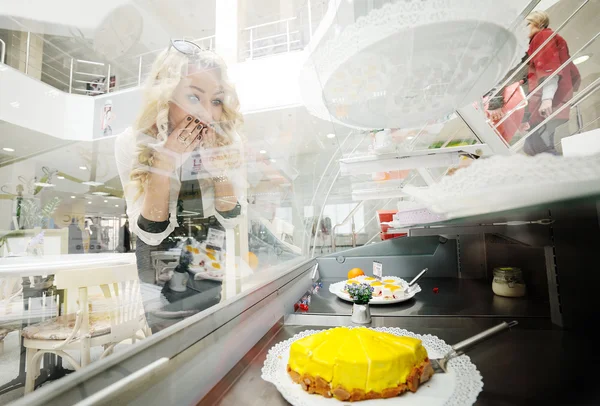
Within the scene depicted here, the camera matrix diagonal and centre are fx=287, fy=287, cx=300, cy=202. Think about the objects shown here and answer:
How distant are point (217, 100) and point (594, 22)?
112 cm

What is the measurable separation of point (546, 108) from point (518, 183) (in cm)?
68

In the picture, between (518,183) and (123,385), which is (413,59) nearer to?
(518,183)

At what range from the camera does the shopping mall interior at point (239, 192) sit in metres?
0.48

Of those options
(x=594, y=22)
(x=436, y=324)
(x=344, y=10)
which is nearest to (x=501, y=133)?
(x=594, y=22)

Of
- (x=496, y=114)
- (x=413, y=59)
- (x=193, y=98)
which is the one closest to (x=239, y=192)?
(x=193, y=98)

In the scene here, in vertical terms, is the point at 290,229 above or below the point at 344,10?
below

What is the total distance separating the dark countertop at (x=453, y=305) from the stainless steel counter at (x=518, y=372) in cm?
19

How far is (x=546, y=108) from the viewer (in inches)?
33.8

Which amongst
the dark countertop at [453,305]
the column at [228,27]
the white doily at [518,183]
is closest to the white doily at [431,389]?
the white doily at [518,183]

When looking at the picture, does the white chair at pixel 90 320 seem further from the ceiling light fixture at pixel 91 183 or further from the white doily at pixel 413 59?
the white doily at pixel 413 59

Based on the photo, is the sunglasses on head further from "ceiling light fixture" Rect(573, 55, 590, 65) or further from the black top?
"ceiling light fixture" Rect(573, 55, 590, 65)

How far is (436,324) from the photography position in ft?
3.06

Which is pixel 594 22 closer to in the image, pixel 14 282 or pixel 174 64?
pixel 174 64

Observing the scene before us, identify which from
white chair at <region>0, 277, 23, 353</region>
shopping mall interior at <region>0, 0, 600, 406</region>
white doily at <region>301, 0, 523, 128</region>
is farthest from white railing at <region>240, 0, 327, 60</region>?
white chair at <region>0, 277, 23, 353</region>
